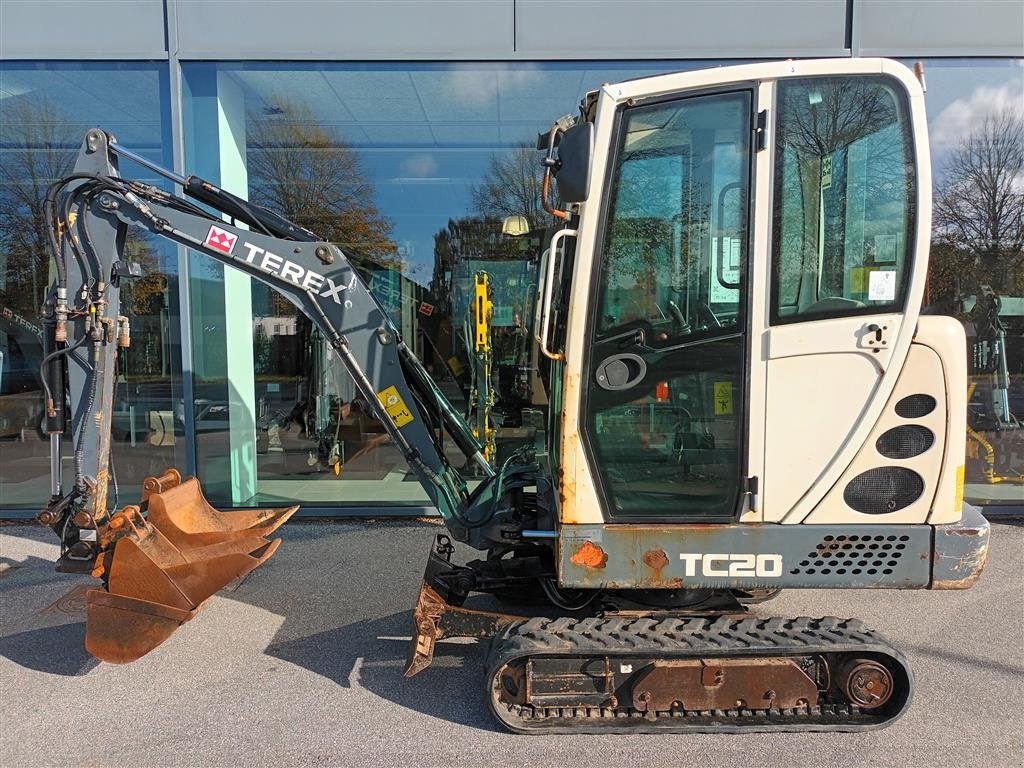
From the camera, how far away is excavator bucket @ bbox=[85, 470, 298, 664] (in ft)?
10.3

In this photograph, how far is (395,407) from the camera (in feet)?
12.2

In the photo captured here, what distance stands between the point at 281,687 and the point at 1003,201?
7.40 meters

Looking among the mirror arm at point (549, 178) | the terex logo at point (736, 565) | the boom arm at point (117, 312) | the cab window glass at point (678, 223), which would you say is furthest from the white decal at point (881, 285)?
the boom arm at point (117, 312)

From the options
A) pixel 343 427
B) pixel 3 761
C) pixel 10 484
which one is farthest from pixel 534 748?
pixel 10 484

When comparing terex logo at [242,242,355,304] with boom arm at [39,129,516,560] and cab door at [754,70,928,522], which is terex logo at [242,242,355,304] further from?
cab door at [754,70,928,522]

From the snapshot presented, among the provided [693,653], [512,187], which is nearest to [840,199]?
[693,653]

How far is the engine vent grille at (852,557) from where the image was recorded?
2854 millimetres

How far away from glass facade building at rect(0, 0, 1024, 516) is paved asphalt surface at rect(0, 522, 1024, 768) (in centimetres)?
227

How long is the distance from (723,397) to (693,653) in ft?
3.60

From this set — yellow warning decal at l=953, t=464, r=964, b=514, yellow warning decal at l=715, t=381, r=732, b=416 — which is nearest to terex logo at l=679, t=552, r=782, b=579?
yellow warning decal at l=715, t=381, r=732, b=416

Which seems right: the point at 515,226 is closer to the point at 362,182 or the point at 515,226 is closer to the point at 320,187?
the point at 362,182

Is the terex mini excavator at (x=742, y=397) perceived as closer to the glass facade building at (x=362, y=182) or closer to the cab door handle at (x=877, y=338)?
the cab door handle at (x=877, y=338)

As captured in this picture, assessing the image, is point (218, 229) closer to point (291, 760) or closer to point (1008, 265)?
point (291, 760)

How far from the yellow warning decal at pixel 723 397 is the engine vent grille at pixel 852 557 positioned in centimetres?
68
